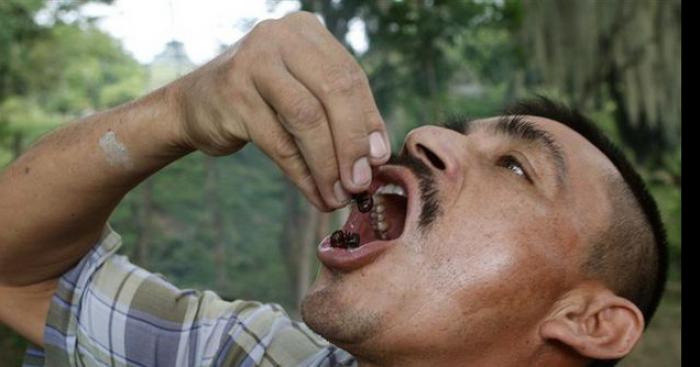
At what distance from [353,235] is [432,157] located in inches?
9.7

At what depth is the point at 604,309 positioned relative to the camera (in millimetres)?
1801

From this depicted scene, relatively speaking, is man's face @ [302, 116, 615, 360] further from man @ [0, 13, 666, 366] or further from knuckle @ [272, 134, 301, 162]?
knuckle @ [272, 134, 301, 162]

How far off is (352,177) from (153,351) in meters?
0.82

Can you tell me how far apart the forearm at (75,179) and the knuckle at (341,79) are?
420 mm

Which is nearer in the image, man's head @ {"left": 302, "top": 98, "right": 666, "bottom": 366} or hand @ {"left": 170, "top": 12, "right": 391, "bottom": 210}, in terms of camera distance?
hand @ {"left": 170, "top": 12, "right": 391, "bottom": 210}

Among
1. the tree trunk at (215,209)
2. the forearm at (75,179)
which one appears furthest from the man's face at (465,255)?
the tree trunk at (215,209)

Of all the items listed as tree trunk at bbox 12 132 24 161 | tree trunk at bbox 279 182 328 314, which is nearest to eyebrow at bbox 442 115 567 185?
tree trunk at bbox 279 182 328 314

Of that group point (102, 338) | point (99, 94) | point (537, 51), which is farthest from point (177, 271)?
point (102, 338)

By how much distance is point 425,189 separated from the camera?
1.71 metres

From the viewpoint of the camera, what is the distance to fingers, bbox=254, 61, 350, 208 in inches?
53.6

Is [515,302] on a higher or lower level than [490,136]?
lower

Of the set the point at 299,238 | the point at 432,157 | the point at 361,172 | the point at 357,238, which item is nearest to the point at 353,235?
the point at 357,238

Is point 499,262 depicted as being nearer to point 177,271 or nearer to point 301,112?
point 301,112

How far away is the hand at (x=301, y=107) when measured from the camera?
1360 millimetres
